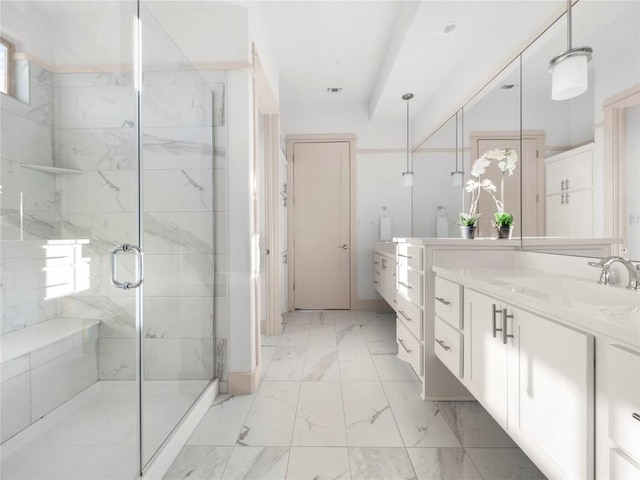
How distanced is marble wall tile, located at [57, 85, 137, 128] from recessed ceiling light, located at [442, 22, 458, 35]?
2.02 metres

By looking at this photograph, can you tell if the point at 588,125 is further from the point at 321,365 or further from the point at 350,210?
the point at 350,210

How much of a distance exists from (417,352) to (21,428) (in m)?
1.95

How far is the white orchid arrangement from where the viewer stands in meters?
1.93

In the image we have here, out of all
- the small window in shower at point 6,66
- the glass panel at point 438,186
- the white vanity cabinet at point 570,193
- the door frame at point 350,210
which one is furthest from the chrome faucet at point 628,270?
the door frame at point 350,210

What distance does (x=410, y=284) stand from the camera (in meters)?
2.24

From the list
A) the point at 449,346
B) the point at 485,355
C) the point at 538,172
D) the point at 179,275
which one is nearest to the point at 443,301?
the point at 449,346

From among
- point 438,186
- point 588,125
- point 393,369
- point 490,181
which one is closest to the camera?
point 588,125

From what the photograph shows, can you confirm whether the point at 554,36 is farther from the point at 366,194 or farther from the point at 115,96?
the point at 366,194

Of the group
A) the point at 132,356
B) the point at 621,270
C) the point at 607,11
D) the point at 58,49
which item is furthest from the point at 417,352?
the point at 58,49

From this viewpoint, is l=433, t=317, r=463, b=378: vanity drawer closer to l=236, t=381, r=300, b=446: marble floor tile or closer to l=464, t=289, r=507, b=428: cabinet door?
l=464, t=289, r=507, b=428: cabinet door

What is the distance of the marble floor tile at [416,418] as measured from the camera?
155 centimetres

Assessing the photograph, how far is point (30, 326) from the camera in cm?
117

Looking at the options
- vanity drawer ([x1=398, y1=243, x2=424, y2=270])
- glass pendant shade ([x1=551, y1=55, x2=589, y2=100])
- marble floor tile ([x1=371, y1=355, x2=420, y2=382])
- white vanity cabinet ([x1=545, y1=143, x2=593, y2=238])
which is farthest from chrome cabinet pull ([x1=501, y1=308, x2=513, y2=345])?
marble floor tile ([x1=371, y1=355, x2=420, y2=382])

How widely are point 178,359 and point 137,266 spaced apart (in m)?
0.66
